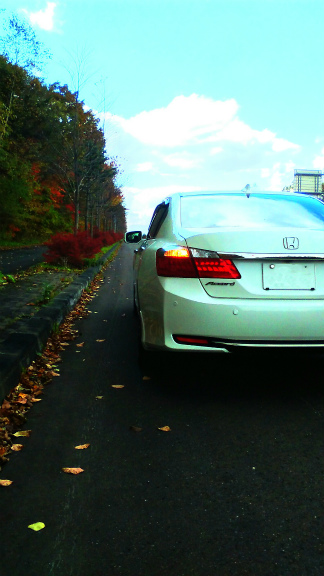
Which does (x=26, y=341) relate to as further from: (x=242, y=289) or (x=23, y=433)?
(x=242, y=289)

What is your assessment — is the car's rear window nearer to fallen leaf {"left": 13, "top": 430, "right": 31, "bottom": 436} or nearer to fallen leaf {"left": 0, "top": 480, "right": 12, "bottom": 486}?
fallen leaf {"left": 13, "top": 430, "right": 31, "bottom": 436}

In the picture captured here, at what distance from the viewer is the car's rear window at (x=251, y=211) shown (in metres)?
4.26

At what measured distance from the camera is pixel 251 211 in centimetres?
446

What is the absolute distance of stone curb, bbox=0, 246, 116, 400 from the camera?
4.40 m

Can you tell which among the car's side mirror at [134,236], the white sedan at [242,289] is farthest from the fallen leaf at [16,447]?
the car's side mirror at [134,236]

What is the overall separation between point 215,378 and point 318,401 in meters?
1.01

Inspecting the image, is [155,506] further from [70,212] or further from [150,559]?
[70,212]

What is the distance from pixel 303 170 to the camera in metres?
150

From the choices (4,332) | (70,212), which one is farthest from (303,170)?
(4,332)

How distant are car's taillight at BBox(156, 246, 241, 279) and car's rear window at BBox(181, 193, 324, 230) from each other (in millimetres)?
418

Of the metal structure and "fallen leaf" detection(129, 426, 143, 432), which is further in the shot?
the metal structure

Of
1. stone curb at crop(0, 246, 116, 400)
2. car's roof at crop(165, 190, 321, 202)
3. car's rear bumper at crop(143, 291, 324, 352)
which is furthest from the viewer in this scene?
car's roof at crop(165, 190, 321, 202)

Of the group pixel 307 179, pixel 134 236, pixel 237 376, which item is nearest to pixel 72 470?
pixel 237 376

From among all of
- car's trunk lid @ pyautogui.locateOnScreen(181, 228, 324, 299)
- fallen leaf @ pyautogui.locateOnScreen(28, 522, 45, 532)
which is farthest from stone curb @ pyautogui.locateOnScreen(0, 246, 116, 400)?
car's trunk lid @ pyautogui.locateOnScreen(181, 228, 324, 299)
